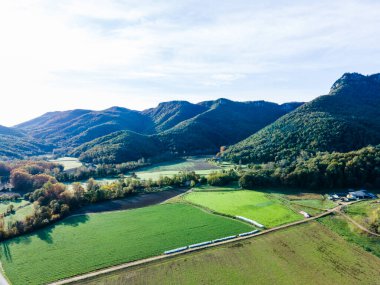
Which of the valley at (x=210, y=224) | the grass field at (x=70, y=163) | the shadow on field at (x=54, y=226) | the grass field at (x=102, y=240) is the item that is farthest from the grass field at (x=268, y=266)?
the grass field at (x=70, y=163)

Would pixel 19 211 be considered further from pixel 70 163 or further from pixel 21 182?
pixel 70 163

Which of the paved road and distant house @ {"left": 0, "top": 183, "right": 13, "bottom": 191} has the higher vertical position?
distant house @ {"left": 0, "top": 183, "right": 13, "bottom": 191}

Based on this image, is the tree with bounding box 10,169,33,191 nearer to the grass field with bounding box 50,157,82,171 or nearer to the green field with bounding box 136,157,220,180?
the grass field with bounding box 50,157,82,171

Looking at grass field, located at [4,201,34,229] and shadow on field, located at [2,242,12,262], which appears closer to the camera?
shadow on field, located at [2,242,12,262]

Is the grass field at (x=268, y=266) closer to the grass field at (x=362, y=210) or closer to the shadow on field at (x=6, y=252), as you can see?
the grass field at (x=362, y=210)

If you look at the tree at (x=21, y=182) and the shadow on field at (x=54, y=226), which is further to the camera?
the tree at (x=21, y=182)

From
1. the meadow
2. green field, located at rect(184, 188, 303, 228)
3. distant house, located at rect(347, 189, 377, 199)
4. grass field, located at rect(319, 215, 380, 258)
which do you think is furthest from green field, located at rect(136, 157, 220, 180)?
grass field, located at rect(319, 215, 380, 258)

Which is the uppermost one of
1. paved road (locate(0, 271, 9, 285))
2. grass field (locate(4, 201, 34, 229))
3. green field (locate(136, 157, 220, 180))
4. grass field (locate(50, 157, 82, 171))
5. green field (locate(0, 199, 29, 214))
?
grass field (locate(50, 157, 82, 171))
